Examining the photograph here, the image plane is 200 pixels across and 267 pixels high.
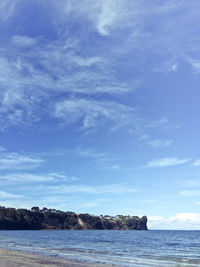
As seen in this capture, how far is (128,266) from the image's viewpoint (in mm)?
27594

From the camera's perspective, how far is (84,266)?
2589 cm

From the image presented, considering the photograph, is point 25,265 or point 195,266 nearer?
Answer: point 25,265

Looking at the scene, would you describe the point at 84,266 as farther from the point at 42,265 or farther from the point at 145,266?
the point at 145,266

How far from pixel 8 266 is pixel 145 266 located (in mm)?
13399

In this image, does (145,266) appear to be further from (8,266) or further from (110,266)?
(8,266)

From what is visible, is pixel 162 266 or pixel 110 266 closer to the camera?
pixel 110 266

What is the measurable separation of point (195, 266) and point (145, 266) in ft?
21.7

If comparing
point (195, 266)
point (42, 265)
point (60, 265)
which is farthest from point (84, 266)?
point (195, 266)

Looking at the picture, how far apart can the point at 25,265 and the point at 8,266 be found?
1731 mm

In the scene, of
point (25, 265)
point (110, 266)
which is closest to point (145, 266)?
point (110, 266)

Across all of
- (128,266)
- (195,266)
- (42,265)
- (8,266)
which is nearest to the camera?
(8,266)

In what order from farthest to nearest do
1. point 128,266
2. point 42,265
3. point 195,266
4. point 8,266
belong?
point 195,266, point 128,266, point 42,265, point 8,266

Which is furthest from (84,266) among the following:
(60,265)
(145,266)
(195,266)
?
(195,266)

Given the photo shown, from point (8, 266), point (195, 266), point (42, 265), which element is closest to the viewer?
point (8, 266)
